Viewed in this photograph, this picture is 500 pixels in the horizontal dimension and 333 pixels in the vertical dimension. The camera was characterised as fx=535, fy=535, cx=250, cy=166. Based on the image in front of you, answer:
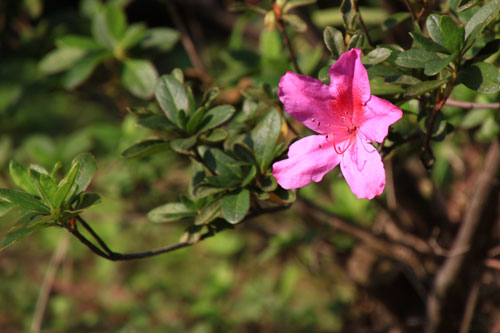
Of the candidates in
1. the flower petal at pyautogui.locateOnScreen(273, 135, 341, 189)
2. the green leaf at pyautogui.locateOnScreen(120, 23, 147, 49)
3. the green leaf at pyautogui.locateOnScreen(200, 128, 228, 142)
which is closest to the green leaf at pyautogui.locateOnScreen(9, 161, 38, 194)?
the green leaf at pyautogui.locateOnScreen(200, 128, 228, 142)

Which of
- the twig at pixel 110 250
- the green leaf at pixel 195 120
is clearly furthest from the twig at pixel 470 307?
the green leaf at pixel 195 120

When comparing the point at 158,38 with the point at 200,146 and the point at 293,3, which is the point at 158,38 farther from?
the point at 200,146

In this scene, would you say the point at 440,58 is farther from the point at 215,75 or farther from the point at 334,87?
the point at 215,75

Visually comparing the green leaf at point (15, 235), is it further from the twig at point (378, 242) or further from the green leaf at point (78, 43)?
the green leaf at point (78, 43)

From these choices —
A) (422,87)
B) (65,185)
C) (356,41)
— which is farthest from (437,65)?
(65,185)

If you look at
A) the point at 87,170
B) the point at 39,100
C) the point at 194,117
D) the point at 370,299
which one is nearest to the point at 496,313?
the point at 370,299
